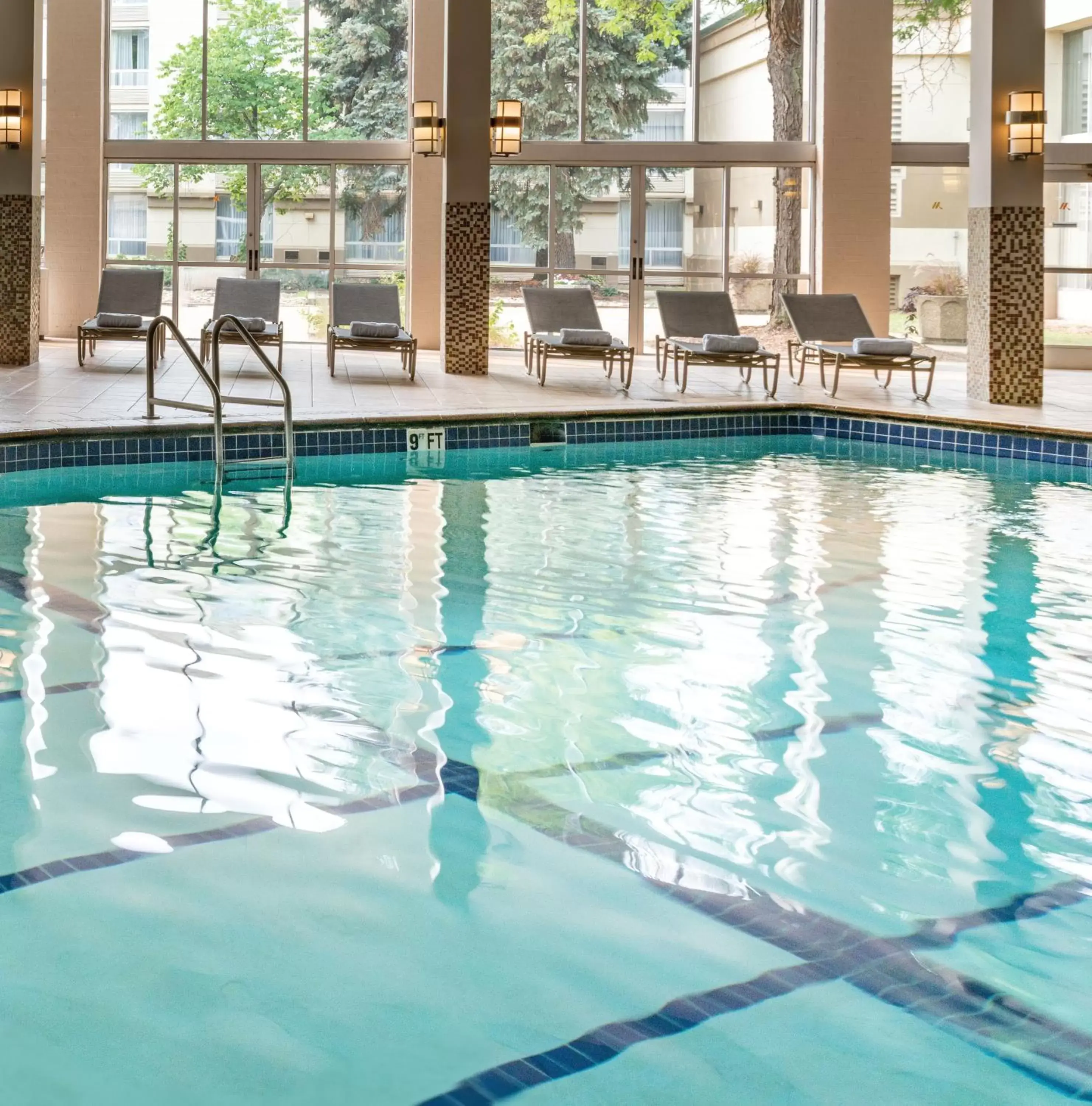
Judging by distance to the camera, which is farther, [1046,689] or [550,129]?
[550,129]

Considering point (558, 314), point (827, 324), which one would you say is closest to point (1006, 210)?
point (827, 324)

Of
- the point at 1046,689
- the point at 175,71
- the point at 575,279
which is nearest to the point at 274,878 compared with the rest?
the point at 1046,689

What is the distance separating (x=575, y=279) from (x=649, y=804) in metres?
13.0

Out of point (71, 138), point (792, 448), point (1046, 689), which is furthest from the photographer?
point (71, 138)

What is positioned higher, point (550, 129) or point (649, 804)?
point (550, 129)

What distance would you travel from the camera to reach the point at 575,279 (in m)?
15.6

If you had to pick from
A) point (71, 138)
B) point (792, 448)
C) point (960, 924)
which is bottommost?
point (960, 924)

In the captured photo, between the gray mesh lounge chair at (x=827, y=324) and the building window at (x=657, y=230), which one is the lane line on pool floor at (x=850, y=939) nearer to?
the gray mesh lounge chair at (x=827, y=324)

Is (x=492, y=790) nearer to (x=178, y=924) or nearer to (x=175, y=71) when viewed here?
(x=178, y=924)

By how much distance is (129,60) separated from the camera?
15.4 meters

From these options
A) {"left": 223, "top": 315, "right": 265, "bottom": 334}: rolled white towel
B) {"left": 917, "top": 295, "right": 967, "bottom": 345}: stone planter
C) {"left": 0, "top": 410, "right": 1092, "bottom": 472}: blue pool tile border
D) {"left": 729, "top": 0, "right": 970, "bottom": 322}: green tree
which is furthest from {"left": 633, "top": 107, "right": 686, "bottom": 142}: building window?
{"left": 0, "top": 410, "right": 1092, "bottom": 472}: blue pool tile border

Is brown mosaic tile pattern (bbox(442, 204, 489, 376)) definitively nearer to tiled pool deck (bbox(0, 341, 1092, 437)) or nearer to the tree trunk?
tiled pool deck (bbox(0, 341, 1092, 437))

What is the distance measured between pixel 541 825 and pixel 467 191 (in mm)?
9772

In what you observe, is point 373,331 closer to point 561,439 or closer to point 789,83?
point 561,439
